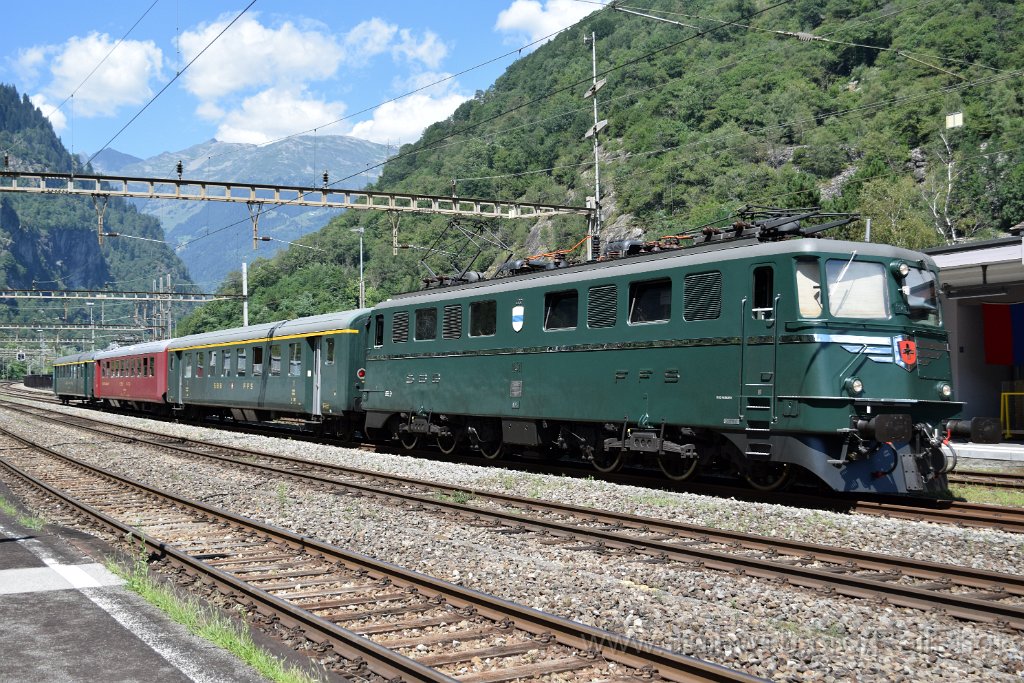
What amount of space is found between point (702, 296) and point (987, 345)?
45.9 feet

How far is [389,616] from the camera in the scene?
7.85 metres

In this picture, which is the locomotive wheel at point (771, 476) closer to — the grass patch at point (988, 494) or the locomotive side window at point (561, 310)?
the grass patch at point (988, 494)

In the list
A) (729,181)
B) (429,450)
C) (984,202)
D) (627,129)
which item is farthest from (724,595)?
(627,129)

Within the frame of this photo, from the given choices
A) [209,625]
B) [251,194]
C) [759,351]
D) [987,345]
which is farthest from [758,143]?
[209,625]

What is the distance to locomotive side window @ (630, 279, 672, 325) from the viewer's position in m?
14.7

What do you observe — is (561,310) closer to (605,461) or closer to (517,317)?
(517,317)

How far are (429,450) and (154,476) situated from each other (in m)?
6.14

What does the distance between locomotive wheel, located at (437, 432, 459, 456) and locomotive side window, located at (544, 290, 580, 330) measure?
4298 millimetres

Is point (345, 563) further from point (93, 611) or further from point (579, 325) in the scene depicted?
point (579, 325)

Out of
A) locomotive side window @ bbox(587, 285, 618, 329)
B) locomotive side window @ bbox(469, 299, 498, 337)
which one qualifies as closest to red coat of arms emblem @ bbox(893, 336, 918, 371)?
locomotive side window @ bbox(587, 285, 618, 329)

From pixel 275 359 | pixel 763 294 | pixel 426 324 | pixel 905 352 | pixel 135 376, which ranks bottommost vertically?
pixel 905 352

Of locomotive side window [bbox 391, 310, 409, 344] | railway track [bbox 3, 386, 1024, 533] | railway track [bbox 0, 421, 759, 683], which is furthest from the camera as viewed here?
locomotive side window [bbox 391, 310, 409, 344]

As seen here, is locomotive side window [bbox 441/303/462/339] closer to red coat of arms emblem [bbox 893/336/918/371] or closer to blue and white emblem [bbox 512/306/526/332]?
blue and white emblem [bbox 512/306/526/332]

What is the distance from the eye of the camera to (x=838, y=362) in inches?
494
